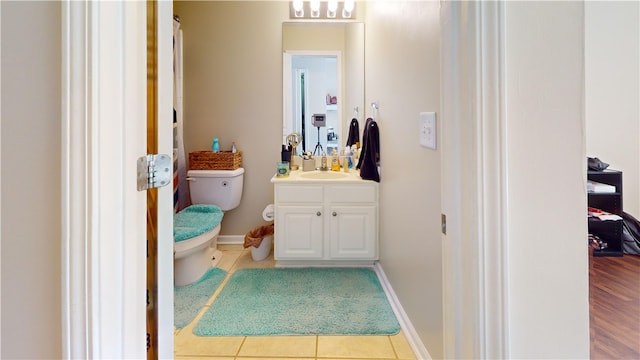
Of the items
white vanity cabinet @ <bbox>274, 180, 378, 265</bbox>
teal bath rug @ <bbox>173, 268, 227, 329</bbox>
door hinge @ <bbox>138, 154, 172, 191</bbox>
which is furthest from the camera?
white vanity cabinet @ <bbox>274, 180, 378, 265</bbox>

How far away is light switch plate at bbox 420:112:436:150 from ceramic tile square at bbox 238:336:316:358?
1.08 m

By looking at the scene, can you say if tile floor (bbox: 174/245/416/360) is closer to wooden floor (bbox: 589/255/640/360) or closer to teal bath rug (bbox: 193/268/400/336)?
teal bath rug (bbox: 193/268/400/336)

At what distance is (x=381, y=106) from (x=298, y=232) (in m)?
1.09

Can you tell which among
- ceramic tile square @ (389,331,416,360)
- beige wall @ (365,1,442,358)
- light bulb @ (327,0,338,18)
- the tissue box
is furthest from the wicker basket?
ceramic tile square @ (389,331,416,360)

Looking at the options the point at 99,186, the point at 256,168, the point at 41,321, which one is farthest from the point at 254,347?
the point at 256,168

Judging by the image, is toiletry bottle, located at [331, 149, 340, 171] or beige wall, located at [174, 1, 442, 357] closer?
beige wall, located at [174, 1, 442, 357]

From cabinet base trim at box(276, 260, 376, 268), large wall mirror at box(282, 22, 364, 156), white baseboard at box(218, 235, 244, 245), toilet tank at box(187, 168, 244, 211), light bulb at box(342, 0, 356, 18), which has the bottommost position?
cabinet base trim at box(276, 260, 376, 268)

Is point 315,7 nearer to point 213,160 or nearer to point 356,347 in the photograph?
point 213,160

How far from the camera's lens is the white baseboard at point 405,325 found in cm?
167

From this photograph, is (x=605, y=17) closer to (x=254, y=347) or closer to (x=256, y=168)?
(x=256, y=168)

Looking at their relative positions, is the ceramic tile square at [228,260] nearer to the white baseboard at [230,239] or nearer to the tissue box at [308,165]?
the white baseboard at [230,239]

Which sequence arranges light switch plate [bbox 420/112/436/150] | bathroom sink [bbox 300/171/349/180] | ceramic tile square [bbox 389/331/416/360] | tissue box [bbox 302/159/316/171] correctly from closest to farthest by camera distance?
1. light switch plate [bbox 420/112/436/150]
2. ceramic tile square [bbox 389/331/416/360]
3. bathroom sink [bbox 300/171/349/180]
4. tissue box [bbox 302/159/316/171]

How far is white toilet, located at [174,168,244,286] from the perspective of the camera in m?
2.51

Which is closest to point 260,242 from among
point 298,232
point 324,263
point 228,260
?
point 228,260
